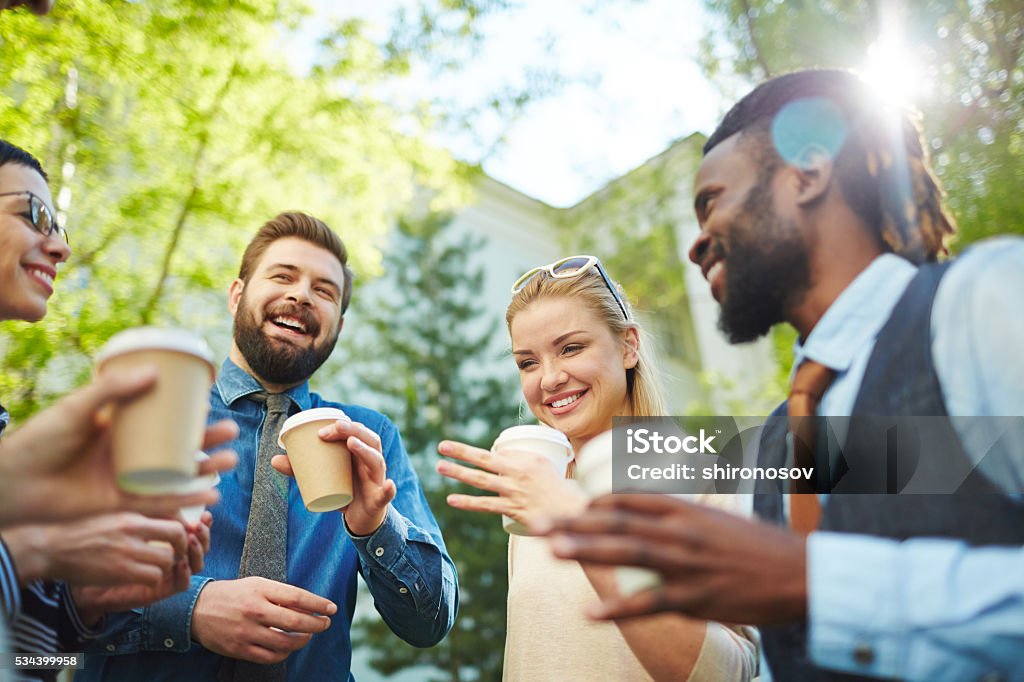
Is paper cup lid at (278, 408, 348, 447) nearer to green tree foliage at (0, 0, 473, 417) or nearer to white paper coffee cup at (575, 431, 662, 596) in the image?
white paper coffee cup at (575, 431, 662, 596)

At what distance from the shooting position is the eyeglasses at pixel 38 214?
206 centimetres

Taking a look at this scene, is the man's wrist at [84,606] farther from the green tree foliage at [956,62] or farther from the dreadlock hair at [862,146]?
the green tree foliage at [956,62]

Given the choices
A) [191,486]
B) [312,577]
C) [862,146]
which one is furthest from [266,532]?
[862,146]

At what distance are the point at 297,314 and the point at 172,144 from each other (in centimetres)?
469

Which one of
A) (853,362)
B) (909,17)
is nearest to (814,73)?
(853,362)

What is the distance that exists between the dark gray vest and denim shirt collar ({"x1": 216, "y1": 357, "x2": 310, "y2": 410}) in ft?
6.31

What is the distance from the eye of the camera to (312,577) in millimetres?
2330

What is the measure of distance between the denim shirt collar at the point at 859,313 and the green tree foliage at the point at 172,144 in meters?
5.42

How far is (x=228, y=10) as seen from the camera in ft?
20.6

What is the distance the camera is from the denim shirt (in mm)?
2020

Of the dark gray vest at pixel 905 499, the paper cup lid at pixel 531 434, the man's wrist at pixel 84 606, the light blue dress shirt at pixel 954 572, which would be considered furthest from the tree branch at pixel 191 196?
the light blue dress shirt at pixel 954 572

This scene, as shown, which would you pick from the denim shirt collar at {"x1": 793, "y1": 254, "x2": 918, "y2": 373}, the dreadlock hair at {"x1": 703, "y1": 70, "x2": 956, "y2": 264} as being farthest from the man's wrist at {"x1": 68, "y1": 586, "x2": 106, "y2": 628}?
the dreadlock hair at {"x1": 703, "y1": 70, "x2": 956, "y2": 264}

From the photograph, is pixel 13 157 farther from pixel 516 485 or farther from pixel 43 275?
pixel 516 485

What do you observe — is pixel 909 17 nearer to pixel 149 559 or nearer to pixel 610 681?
pixel 610 681
